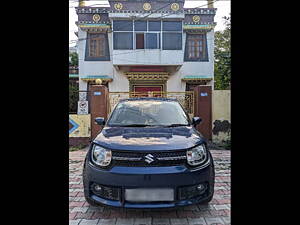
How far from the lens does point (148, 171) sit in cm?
234

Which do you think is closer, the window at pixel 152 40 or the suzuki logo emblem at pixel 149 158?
the suzuki logo emblem at pixel 149 158

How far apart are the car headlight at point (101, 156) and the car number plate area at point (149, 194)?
16.3 inches

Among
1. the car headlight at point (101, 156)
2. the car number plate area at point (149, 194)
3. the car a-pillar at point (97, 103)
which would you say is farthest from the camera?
the car a-pillar at point (97, 103)

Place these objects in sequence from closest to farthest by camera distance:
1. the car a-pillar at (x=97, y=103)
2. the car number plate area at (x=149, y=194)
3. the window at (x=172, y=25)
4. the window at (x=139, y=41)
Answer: the car number plate area at (x=149, y=194) < the car a-pillar at (x=97, y=103) < the window at (x=172, y=25) < the window at (x=139, y=41)

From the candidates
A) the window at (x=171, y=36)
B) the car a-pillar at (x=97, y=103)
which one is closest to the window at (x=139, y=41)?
the window at (x=171, y=36)

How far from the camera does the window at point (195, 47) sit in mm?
14156

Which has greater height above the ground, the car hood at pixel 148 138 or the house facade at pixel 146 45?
the house facade at pixel 146 45

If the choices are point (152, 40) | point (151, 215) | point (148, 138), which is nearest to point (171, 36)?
point (152, 40)

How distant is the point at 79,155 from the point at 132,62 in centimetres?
847

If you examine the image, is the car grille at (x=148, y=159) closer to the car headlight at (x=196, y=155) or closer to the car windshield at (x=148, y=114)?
the car headlight at (x=196, y=155)

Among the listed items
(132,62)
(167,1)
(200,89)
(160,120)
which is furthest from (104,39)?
(160,120)
